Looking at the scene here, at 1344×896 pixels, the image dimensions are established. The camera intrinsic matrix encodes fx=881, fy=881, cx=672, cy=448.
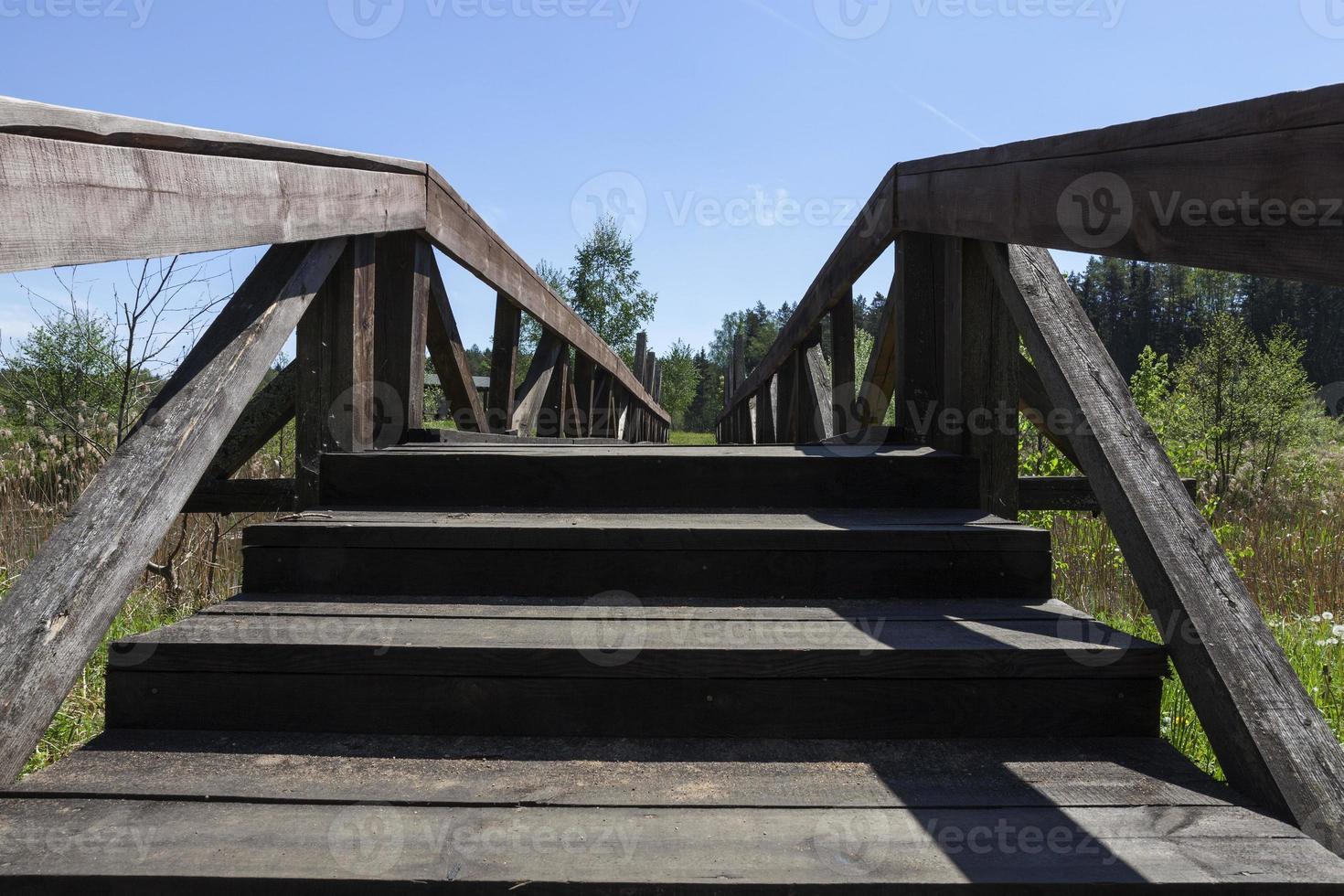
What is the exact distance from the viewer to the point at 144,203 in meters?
1.29

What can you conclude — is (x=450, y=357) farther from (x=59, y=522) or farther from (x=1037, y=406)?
(x=1037, y=406)

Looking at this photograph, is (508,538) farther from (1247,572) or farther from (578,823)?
(1247,572)

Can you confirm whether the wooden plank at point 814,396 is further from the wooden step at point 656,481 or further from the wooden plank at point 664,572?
the wooden plank at point 664,572

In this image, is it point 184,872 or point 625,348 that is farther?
point 625,348

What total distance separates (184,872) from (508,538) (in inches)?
37.0

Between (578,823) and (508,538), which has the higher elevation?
(508,538)

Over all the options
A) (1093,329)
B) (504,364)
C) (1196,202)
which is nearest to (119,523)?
(1196,202)

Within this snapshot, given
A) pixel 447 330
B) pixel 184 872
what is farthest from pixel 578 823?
pixel 447 330

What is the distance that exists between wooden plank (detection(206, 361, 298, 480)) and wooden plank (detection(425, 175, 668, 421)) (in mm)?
640

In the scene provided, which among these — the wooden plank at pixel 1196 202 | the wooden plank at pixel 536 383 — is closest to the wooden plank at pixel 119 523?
the wooden plank at pixel 1196 202

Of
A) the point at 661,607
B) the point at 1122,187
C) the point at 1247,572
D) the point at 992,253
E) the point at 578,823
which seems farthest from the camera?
the point at 1247,572

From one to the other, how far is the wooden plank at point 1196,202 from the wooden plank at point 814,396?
7.81 ft

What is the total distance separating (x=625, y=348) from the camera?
30.2 m

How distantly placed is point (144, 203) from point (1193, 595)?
172 cm
